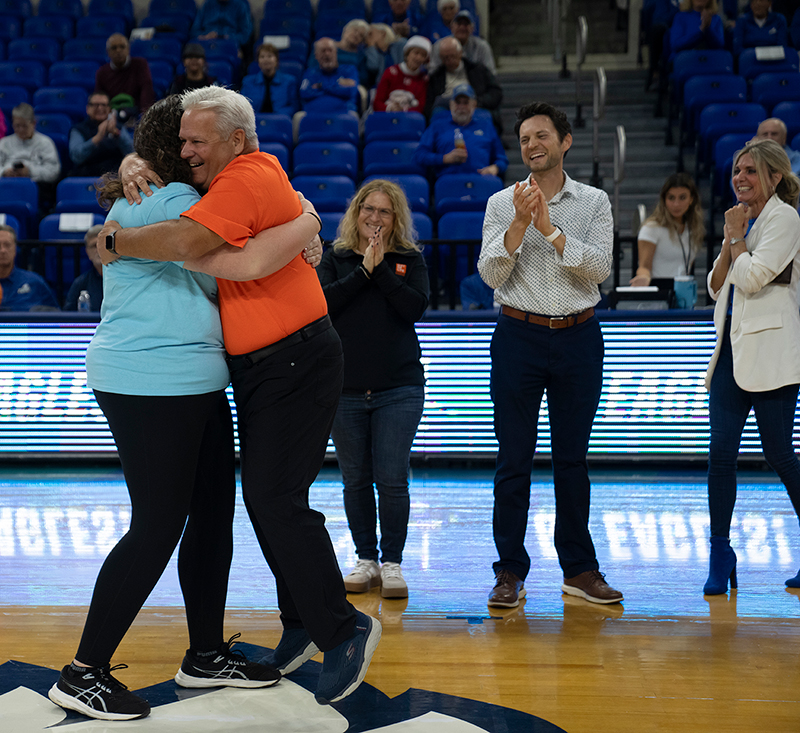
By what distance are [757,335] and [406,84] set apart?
5699 mm

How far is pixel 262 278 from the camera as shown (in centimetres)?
215

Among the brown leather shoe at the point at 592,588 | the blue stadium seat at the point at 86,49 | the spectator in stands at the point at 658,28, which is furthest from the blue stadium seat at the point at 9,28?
the brown leather shoe at the point at 592,588

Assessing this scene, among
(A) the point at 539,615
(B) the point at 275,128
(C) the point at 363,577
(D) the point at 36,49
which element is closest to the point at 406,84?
(B) the point at 275,128

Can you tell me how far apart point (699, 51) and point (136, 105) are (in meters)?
5.39

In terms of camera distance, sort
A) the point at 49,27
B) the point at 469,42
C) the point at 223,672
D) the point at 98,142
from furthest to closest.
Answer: the point at 49,27, the point at 469,42, the point at 98,142, the point at 223,672

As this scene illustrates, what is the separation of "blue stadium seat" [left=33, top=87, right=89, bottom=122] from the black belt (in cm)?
720

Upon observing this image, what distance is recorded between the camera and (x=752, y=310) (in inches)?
120

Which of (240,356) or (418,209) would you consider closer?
(240,356)

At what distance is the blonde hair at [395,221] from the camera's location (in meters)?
3.17

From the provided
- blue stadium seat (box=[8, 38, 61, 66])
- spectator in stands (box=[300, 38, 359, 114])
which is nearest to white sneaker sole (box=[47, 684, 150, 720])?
spectator in stands (box=[300, 38, 359, 114])

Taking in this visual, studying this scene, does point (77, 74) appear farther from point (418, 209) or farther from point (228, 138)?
point (228, 138)

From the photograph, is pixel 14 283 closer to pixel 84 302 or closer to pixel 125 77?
pixel 84 302

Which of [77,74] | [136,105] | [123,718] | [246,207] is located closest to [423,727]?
[123,718]

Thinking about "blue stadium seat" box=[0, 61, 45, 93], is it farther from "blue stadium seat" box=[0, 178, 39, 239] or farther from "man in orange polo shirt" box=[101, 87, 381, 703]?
"man in orange polo shirt" box=[101, 87, 381, 703]
